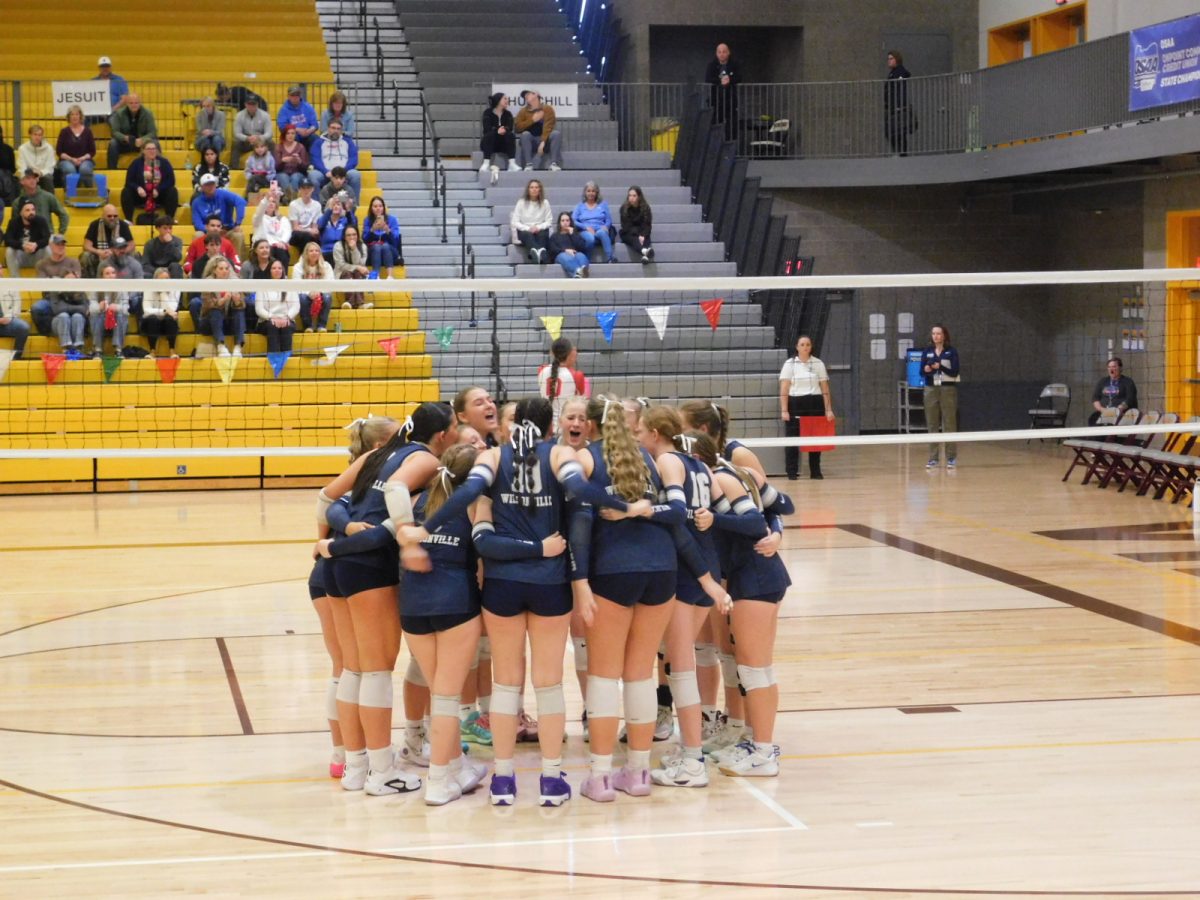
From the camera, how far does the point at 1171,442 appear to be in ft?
56.4

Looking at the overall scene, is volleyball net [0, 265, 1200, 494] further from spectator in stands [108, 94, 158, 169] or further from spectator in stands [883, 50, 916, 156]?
spectator in stands [883, 50, 916, 156]

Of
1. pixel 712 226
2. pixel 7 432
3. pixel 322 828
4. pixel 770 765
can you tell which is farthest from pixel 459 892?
pixel 712 226

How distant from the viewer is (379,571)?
6.38 meters

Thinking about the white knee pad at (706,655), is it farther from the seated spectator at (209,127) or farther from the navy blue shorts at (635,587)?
the seated spectator at (209,127)

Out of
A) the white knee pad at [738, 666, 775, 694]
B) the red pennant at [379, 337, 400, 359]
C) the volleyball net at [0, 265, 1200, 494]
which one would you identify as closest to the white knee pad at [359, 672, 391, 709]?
the white knee pad at [738, 666, 775, 694]

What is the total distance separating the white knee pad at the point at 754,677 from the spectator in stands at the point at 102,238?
1358cm

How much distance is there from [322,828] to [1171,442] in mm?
13485

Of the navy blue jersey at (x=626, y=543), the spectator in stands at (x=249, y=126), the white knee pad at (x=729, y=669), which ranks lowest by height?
the white knee pad at (x=729, y=669)

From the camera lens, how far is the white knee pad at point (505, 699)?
6.30 m

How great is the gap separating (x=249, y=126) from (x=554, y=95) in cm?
448

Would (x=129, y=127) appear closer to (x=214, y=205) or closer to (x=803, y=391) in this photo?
(x=214, y=205)

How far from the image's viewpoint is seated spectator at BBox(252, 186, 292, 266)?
61.4ft

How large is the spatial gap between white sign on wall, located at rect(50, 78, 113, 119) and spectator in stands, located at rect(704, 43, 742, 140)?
8967 mm

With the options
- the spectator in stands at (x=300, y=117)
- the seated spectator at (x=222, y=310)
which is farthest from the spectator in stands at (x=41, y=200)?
the spectator in stands at (x=300, y=117)
